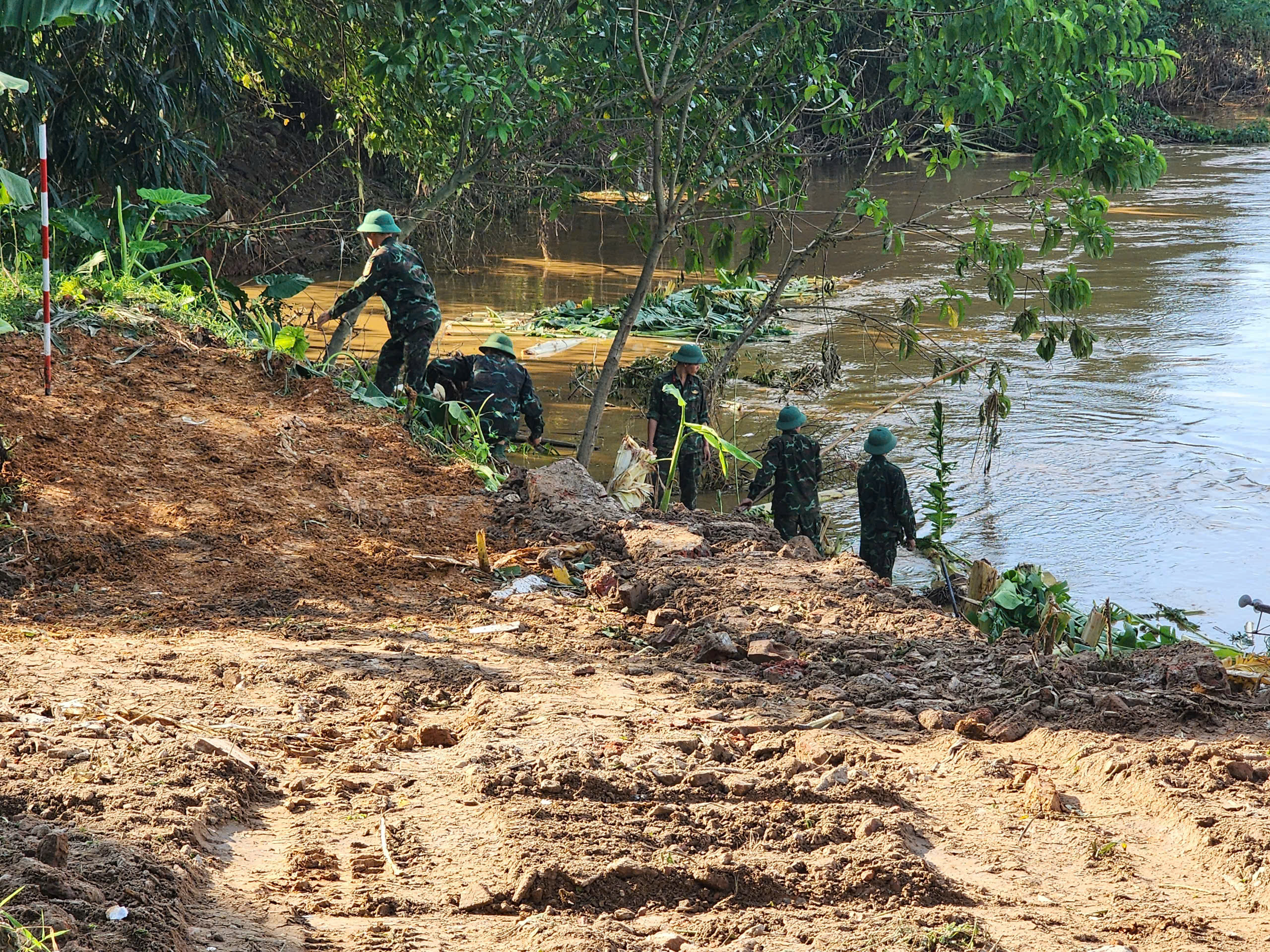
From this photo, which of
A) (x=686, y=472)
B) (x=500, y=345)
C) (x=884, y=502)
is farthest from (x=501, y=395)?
(x=884, y=502)

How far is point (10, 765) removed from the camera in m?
3.39

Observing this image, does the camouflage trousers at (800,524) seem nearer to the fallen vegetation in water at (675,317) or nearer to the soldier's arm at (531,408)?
the soldier's arm at (531,408)

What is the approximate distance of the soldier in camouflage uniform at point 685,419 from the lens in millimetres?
9719

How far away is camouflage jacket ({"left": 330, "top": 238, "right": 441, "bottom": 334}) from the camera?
29.1 ft

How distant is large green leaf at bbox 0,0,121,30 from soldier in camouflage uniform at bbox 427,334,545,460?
3.49 metres

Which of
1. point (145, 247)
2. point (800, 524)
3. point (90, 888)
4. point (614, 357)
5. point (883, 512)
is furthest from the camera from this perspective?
point (614, 357)

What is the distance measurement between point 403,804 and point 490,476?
392 cm

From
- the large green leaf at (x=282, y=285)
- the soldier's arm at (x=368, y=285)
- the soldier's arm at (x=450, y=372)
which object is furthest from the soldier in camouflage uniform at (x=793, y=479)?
the large green leaf at (x=282, y=285)

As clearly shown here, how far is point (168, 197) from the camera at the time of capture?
923cm

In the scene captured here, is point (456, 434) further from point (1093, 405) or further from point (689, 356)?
point (1093, 405)

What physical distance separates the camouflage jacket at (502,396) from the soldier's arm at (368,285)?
91 centimetres

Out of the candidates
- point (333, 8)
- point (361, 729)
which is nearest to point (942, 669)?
point (361, 729)

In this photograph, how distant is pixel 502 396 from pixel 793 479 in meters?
2.18

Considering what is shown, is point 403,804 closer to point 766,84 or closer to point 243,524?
point 243,524
